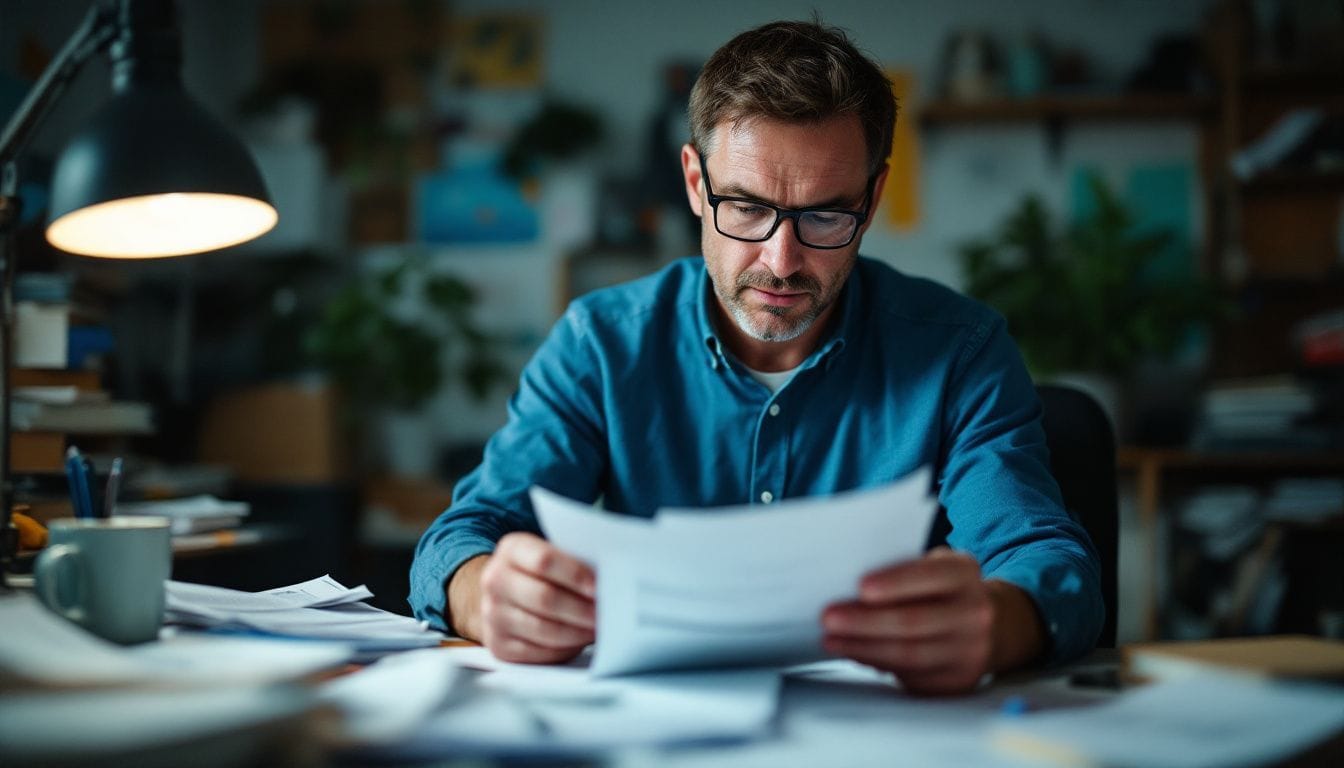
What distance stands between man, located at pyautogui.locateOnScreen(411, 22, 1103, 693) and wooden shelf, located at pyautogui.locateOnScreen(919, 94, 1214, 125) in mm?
2536

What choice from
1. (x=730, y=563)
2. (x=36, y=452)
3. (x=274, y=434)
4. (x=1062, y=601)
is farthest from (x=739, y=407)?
(x=274, y=434)

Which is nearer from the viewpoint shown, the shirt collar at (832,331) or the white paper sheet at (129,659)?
the white paper sheet at (129,659)

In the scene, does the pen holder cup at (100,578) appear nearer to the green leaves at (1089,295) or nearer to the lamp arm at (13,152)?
the lamp arm at (13,152)

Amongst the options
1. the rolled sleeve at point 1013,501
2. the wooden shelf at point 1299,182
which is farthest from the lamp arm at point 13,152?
the wooden shelf at point 1299,182

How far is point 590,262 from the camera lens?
411cm

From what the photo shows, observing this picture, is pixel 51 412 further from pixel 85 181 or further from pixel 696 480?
pixel 696 480

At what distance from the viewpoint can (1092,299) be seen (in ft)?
10.8

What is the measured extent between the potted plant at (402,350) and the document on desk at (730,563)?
2.99 meters

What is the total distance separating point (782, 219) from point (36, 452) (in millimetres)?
1107

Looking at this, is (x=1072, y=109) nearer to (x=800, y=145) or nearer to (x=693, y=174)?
(x=693, y=174)

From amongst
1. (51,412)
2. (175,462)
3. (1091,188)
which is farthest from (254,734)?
(1091,188)

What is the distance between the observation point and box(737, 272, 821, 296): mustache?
4.12 ft

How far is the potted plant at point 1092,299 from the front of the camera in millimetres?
3281

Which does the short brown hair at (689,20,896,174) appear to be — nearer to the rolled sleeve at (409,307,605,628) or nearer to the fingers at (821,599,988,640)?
the rolled sleeve at (409,307,605,628)
